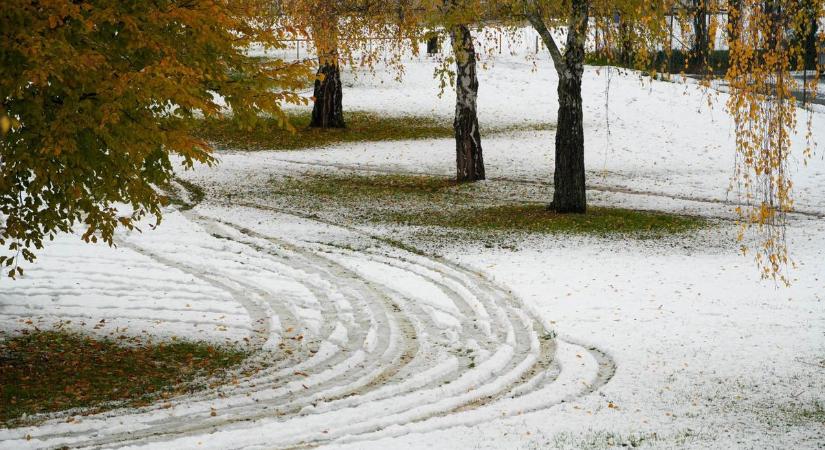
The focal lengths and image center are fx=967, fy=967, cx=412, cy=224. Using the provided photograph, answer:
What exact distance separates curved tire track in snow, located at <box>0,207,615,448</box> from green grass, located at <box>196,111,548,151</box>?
34.6 feet

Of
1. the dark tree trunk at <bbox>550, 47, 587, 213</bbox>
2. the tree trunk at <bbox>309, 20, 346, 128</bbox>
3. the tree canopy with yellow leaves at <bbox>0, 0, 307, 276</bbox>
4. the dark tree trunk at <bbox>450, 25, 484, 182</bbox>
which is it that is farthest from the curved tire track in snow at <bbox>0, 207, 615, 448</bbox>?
the tree trunk at <bbox>309, 20, 346, 128</bbox>

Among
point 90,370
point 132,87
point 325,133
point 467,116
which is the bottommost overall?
point 90,370

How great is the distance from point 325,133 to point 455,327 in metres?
16.8

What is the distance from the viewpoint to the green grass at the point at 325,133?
87.1ft

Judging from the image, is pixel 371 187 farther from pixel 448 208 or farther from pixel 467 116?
pixel 448 208

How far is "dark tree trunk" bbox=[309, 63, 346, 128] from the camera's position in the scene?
27672 mm

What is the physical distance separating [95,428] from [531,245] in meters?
8.76

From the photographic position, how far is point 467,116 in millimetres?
20219

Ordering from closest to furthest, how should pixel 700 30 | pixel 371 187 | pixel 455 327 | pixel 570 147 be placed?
pixel 455 327 < pixel 700 30 < pixel 570 147 < pixel 371 187

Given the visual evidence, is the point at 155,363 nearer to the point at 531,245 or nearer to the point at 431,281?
the point at 431,281

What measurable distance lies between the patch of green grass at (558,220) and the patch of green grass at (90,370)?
726 cm

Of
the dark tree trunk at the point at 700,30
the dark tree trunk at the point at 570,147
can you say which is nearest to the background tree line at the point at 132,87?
the dark tree trunk at the point at 700,30

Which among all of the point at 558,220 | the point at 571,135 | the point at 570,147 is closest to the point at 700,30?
the point at 571,135

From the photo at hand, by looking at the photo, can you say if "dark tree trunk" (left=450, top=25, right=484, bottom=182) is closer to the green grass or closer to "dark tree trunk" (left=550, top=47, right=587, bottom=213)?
"dark tree trunk" (left=550, top=47, right=587, bottom=213)
